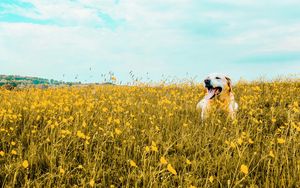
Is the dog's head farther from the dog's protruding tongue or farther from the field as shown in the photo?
the field

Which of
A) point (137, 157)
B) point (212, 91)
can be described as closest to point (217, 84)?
point (212, 91)

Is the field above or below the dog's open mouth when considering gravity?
below

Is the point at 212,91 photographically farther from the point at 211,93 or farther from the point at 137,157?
the point at 137,157

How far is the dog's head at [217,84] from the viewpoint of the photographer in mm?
6500

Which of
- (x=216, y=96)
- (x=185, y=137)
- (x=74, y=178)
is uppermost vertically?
(x=216, y=96)

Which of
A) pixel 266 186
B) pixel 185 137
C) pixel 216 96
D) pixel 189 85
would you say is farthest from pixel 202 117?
pixel 189 85

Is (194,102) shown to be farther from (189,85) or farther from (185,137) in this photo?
(189,85)

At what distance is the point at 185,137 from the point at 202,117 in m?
1.59

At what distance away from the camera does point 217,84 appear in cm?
651

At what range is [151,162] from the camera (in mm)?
3826

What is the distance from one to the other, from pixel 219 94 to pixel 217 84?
0.23 meters

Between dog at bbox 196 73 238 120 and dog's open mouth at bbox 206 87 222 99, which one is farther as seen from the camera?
dog's open mouth at bbox 206 87 222 99

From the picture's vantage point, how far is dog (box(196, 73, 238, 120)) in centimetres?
643

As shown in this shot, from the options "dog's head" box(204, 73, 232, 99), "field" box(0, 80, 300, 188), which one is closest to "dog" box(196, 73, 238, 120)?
"dog's head" box(204, 73, 232, 99)
